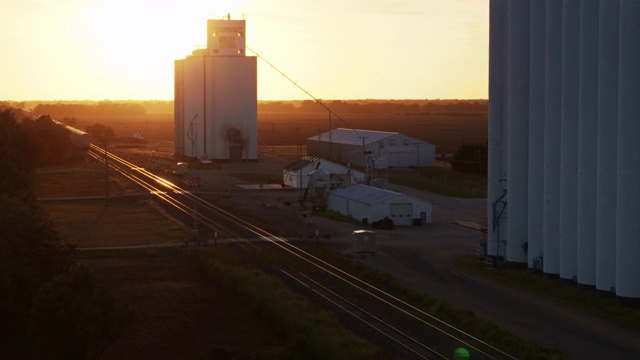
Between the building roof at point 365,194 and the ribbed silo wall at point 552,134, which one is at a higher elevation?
the ribbed silo wall at point 552,134

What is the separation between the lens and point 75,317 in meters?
23.2

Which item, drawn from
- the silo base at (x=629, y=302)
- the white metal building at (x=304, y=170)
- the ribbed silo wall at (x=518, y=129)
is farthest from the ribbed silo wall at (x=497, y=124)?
the white metal building at (x=304, y=170)

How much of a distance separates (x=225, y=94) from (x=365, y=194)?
3869 cm

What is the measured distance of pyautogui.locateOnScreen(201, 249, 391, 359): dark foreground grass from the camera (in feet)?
75.1

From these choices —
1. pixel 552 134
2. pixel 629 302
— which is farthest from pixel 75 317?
pixel 552 134

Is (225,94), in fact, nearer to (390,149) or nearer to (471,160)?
(390,149)

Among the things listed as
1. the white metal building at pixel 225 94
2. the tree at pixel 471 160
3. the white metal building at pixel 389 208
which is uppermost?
the white metal building at pixel 225 94

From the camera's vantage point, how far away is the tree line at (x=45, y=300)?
23.2 metres

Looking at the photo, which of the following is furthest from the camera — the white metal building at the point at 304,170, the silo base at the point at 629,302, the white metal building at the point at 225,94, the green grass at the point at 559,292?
the white metal building at the point at 225,94

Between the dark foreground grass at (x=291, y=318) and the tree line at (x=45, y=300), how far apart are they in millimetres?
4163

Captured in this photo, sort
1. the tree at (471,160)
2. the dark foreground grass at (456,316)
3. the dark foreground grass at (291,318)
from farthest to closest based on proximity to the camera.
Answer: the tree at (471,160), the dark foreground grass at (456,316), the dark foreground grass at (291,318)

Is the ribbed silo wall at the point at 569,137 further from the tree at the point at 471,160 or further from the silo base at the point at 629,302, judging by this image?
the tree at the point at 471,160

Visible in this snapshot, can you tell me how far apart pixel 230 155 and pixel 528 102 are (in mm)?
56139

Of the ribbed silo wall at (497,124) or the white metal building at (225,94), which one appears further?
the white metal building at (225,94)
